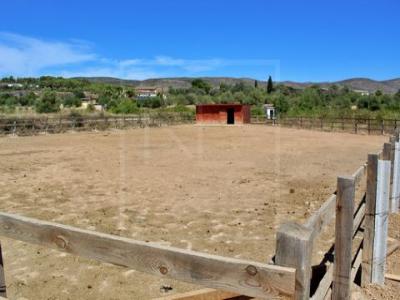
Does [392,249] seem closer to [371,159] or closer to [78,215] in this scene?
[371,159]

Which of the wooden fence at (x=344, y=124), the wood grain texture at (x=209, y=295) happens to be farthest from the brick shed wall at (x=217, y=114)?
the wood grain texture at (x=209, y=295)

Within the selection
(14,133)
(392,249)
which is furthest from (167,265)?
(14,133)

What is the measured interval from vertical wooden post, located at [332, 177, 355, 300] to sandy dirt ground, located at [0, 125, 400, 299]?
4.58 ft

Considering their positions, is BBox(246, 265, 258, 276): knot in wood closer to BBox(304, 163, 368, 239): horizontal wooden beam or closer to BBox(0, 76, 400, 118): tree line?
BBox(304, 163, 368, 239): horizontal wooden beam

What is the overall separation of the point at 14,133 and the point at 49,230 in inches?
1081

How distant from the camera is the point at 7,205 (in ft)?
25.2

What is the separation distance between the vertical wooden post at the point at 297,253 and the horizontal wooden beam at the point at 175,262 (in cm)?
3

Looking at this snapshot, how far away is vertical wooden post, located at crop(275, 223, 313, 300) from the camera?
1495mm

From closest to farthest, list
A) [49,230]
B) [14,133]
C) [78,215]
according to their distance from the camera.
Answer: [49,230] → [78,215] → [14,133]

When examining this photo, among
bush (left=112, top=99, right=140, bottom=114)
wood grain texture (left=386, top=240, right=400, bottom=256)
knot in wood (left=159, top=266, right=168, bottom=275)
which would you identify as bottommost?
wood grain texture (left=386, top=240, right=400, bottom=256)

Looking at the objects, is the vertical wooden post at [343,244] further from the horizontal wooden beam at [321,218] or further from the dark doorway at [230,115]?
the dark doorway at [230,115]

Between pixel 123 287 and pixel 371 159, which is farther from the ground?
pixel 371 159

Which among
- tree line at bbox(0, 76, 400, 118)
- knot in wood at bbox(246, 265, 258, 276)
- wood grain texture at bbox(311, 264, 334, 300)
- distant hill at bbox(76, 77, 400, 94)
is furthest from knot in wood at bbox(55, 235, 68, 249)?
distant hill at bbox(76, 77, 400, 94)

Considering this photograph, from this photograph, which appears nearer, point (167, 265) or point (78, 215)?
point (167, 265)
